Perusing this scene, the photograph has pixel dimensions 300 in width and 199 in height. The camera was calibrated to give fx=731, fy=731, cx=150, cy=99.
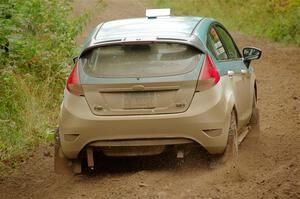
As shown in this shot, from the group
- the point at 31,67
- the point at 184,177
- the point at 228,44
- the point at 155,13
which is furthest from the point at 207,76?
the point at 31,67

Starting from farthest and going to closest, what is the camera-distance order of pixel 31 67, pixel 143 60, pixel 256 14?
pixel 256 14 → pixel 31 67 → pixel 143 60

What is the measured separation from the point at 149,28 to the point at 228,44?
1544 millimetres

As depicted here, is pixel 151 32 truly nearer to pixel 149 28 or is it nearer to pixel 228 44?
pixel 149 28

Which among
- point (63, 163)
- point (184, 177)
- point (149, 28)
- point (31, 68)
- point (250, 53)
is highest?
point (149, 28)

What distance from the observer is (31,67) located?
12.9 m

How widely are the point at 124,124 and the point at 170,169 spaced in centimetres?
89

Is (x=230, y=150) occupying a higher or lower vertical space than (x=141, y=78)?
lower

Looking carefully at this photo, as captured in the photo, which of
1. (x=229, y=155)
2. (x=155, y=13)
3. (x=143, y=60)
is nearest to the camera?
(x=143, y=60)

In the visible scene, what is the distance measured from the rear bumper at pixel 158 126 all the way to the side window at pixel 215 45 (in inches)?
25.3

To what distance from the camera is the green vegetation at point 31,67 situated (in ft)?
34.0

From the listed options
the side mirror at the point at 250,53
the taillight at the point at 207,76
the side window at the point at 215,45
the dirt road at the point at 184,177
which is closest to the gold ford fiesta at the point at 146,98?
the taillight at the point at 207,76

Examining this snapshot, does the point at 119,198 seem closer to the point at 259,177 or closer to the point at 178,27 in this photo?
the point at 259,177

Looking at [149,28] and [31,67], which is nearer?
[149,28]

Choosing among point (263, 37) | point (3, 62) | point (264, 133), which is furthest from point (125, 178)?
point (263, 37)
